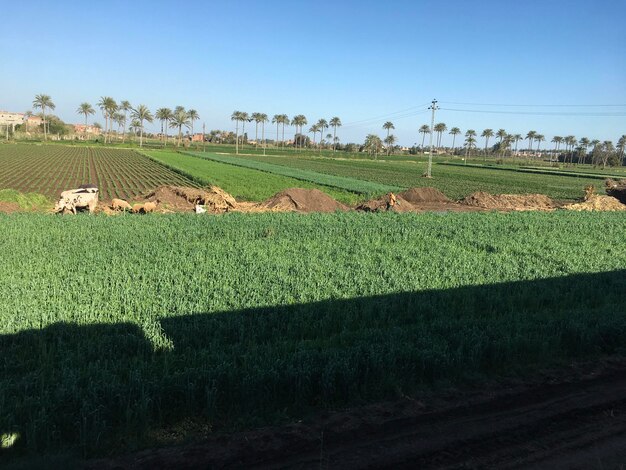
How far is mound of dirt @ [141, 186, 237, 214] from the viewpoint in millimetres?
24922

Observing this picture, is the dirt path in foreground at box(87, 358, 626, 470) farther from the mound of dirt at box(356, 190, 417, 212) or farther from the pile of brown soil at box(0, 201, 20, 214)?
the pile of brown soil at box(0, 201, 20, 214)

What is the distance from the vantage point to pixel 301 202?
25578 mm

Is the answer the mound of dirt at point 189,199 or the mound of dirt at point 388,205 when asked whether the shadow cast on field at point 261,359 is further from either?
the mound of dirt at point 189,199

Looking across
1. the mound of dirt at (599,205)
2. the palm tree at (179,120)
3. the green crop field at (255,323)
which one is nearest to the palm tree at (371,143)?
the palm tree at (179,120)

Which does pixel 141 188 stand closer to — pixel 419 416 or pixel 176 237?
pixel 176 237

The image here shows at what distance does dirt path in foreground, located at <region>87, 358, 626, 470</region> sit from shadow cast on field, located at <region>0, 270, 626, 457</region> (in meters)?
0.34

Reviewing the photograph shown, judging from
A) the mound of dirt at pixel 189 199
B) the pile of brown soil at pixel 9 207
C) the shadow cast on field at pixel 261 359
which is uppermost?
the mound of dirt at pixel 189 199

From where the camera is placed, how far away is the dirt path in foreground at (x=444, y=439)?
4016 millimetres

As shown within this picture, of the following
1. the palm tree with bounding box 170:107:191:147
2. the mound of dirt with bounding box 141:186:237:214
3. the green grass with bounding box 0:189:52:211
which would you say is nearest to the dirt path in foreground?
the mound of dirt with bounding box 141:186:237:214

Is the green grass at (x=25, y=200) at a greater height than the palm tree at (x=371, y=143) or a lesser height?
lesser

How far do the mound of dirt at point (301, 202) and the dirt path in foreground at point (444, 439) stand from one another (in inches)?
788

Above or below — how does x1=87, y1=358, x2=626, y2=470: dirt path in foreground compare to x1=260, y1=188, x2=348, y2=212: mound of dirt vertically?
below

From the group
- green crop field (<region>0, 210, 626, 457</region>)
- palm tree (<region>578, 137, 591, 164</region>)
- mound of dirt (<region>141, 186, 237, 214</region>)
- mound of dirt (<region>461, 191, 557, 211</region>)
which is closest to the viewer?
green crop field (<region>0, 210, 626, 457</region>)

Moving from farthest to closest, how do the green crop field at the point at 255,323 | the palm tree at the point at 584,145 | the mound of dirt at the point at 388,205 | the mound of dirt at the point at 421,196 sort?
1. the palm tree at the point at 584,145
2. the mound of dirt at the point at 421,196
3. the mound of dirt at the point at 388,205
4. the green crop field at the point at 255,323
